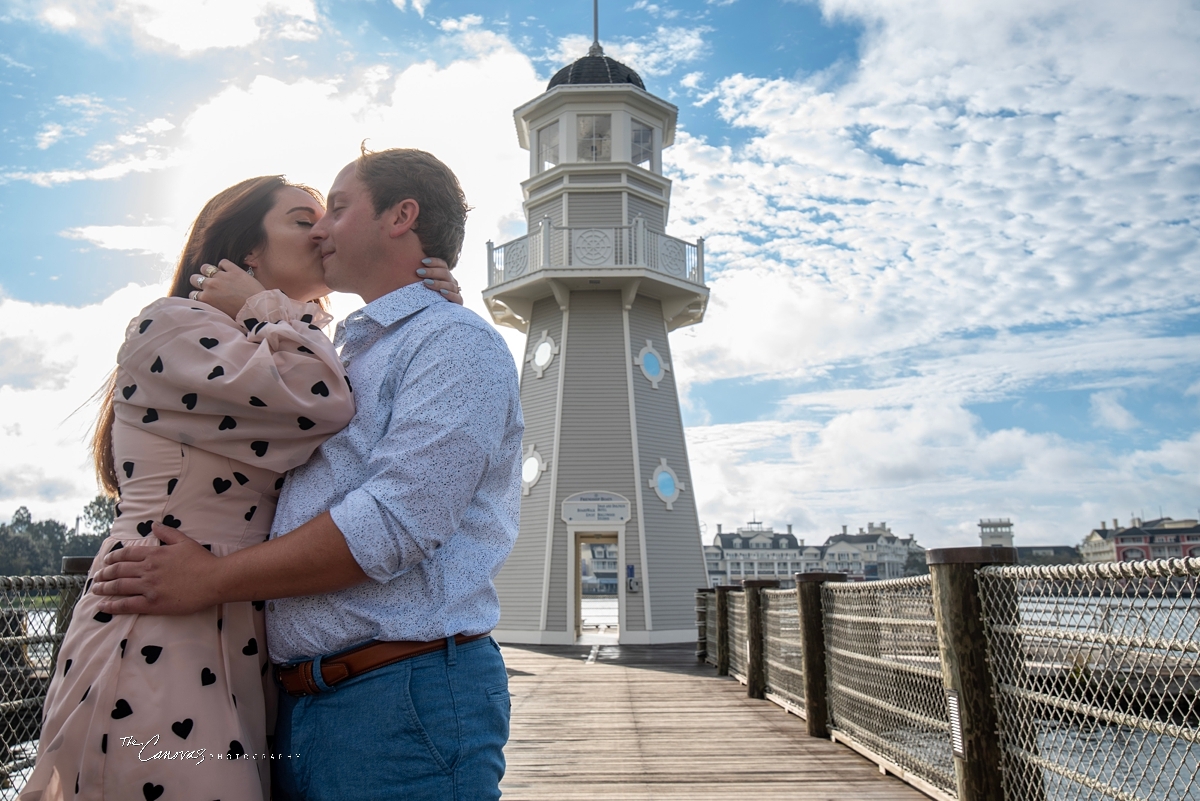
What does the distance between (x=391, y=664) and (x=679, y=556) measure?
51.7 ft

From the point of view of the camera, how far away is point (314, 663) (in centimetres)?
151

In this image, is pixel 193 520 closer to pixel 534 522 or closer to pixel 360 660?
pixel 360 660

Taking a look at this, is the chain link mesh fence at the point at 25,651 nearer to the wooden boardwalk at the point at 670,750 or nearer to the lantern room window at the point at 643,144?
the wooden boardwalk at the point at 670,750

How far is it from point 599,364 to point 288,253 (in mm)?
15224

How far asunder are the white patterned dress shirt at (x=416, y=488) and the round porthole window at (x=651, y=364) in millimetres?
15657

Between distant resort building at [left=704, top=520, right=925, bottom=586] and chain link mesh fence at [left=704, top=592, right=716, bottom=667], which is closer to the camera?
chain link mesh fence at [left=704, top=592, right=716, bottom=667]

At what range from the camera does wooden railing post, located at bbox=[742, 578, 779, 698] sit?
7.97 m

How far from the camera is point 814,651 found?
5.89 m

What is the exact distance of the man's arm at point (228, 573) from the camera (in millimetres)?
1407

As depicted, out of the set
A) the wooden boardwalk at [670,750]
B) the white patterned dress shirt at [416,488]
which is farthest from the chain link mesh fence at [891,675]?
the white patterned dress shirt at [416,488]

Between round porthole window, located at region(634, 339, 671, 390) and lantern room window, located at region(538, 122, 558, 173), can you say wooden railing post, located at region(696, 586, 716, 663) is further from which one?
lantern room window, located at region(538, 122, 558, 173)

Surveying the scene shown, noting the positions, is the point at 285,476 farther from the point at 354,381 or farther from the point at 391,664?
the point at 391,664

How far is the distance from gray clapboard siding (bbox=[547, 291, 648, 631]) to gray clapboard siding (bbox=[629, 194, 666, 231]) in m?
2.03

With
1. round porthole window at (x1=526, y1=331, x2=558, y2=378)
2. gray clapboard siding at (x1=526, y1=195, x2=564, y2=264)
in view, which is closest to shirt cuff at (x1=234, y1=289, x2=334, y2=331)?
gray clapboard siding at (x1=526, y1=195, x2=564, y2=264)
